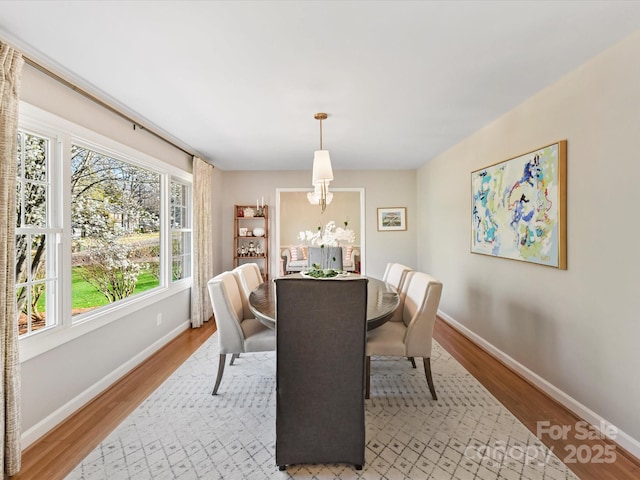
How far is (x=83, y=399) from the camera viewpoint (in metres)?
2.31

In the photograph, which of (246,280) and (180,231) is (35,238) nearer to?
(246,280)

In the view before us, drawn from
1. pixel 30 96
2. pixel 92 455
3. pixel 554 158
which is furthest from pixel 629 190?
pixel 30 96

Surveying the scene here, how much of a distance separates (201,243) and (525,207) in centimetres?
376

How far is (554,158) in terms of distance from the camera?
90.8 inches

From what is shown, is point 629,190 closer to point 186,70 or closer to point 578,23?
point 578,23

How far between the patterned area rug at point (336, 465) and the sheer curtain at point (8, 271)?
401 millimetres

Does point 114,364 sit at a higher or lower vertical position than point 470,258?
lower

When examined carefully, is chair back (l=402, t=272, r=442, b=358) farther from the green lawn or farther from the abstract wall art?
the green lawn

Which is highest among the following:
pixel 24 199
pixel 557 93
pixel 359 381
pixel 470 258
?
pixel 557 93

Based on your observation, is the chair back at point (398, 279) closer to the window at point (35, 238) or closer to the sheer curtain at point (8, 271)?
the sheer curtain at point (8, 271)

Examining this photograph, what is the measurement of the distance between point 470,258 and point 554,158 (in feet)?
5.13

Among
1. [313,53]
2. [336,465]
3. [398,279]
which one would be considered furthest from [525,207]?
[336,465]

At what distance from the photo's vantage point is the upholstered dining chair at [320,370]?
1.52m

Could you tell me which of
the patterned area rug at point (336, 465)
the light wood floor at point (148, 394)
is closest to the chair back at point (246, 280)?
the patterned area rug at point (336, 465)
